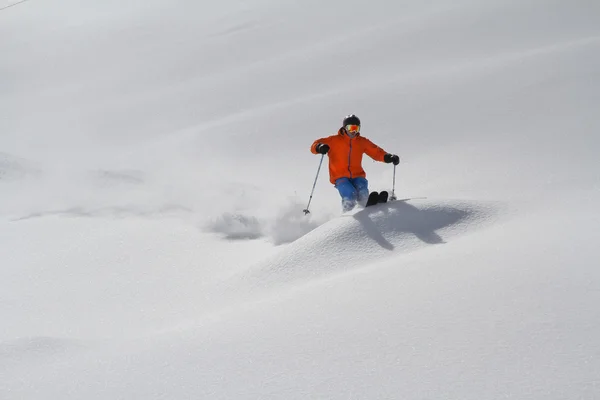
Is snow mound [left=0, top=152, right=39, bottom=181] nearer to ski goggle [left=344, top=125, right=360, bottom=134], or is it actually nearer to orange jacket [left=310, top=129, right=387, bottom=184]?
orange jacket [left=310, top=129, right=387, bottom=184]

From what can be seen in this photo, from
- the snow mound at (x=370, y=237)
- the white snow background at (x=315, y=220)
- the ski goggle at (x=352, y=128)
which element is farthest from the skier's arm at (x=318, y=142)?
the snow mound at (x=370, y=237)

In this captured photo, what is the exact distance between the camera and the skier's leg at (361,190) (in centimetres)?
617

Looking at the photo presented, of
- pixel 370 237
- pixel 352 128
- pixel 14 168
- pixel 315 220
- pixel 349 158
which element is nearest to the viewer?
pixel 370 237

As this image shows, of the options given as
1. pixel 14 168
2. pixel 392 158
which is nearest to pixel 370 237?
pixel 392 158

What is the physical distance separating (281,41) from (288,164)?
8727 mm

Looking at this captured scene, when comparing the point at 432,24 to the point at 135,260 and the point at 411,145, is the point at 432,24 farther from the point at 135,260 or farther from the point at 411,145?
the point at 135,260

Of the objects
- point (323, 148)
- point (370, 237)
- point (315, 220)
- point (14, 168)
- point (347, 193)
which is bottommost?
point (370, 237)

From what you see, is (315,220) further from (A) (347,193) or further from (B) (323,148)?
(B) (323,148)

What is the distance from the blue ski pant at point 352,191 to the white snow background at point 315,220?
0.39 m

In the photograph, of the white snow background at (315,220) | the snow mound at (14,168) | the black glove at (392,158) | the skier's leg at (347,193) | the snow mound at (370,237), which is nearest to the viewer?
the white snow background at (315,220)

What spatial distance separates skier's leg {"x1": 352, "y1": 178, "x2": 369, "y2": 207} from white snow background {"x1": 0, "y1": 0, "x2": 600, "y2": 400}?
490 mm

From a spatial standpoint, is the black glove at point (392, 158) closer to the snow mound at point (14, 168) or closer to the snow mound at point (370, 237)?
the snow mound at point (370, 237)

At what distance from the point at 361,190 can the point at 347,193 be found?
0.47ft

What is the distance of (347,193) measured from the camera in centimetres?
621
